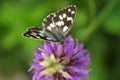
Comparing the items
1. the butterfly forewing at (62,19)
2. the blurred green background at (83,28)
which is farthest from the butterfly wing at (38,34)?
the blurred green background at (83,28)

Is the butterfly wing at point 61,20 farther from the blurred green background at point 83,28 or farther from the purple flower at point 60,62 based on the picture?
the blurred green background at point 83,28

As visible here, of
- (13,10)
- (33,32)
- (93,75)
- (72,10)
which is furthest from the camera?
(13,10)

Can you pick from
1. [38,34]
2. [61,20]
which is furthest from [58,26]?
[38,34]

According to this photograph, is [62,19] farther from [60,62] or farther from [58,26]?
[60,62]

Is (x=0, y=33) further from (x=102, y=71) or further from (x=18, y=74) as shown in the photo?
(x=102, y=71)

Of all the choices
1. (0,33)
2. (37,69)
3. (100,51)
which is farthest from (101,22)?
(37,69)

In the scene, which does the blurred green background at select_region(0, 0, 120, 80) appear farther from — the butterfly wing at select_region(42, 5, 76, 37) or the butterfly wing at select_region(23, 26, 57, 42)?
the butterfly wing at select_region(23, 26, 57, 42)

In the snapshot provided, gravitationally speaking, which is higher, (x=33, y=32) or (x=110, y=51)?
(x=110, y=51)
